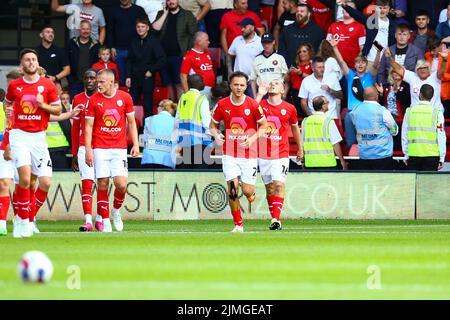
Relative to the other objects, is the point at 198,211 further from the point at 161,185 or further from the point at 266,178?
the point at 266,178

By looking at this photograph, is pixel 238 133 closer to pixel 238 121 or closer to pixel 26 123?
pixel 238 121

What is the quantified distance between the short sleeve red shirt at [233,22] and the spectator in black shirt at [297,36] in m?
0.62

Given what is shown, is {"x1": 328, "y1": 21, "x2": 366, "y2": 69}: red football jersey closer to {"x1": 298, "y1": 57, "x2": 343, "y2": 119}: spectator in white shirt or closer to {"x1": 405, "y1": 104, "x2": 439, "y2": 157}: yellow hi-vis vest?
{"x1": 298, "y1": 57, "x2": 343, "y2": 119}: spectator in white shirt

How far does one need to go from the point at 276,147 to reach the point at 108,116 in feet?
8.16

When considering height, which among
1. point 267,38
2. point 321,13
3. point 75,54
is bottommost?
point 75,54

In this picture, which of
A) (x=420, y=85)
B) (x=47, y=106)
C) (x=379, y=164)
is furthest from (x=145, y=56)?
(x=47, y=106)

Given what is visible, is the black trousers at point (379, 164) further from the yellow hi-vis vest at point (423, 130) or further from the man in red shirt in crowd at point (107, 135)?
the man in red shirt in crowd at point (107, 135)

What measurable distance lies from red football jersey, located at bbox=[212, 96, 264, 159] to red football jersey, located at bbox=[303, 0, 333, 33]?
29.6 feet

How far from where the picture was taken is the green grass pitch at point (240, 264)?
11.8 metres

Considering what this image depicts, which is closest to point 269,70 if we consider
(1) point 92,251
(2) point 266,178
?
(2) point 266,178

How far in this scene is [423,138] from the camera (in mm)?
24156

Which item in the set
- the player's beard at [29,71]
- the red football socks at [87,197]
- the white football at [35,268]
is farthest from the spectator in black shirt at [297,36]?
the white football at [35,268]

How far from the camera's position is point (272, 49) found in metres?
26.3
